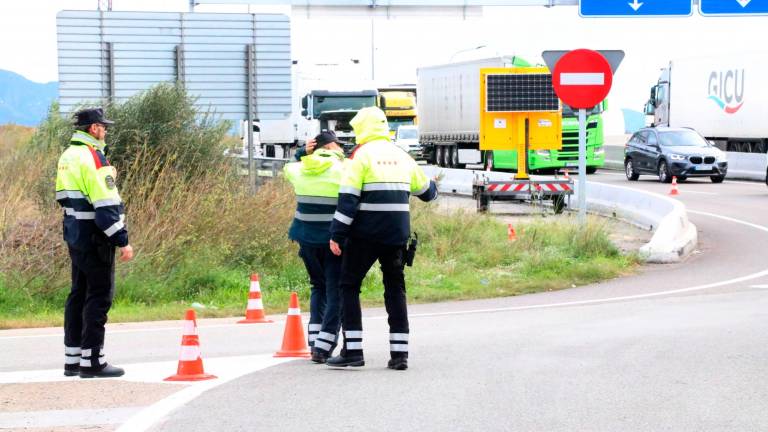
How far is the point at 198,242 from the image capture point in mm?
16812

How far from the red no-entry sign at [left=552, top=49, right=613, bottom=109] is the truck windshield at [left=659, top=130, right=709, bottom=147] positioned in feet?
63.7

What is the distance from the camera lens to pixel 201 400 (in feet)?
27.4

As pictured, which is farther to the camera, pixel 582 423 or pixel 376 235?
pixel 376 235

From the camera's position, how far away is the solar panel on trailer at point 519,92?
2723 cm

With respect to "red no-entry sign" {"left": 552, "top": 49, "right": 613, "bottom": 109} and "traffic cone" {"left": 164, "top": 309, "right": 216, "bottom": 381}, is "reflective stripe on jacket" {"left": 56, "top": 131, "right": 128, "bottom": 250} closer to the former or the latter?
"traffic cone" {"left": 164, "top": 309, "right": 216, "bottom": 381}

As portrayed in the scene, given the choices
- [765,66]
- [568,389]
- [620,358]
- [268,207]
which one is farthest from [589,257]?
[765,66]

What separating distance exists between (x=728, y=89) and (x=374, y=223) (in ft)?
130

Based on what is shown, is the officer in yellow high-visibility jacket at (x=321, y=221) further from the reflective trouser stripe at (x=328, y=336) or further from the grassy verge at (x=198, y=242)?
the grassy verge at (x=198, y=242)

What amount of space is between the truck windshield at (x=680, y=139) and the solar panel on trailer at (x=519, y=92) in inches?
455

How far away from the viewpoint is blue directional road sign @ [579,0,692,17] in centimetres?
3017

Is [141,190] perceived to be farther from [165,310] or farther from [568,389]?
[568,389]

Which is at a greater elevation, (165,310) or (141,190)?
(141,190)

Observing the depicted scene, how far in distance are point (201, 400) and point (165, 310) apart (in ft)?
20.1

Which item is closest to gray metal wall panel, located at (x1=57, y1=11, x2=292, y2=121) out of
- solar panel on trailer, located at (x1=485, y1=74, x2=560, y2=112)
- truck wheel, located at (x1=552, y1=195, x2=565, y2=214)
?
solar panel on trailer, located at (x1=485, y1=74, x2=560, y2=112)
